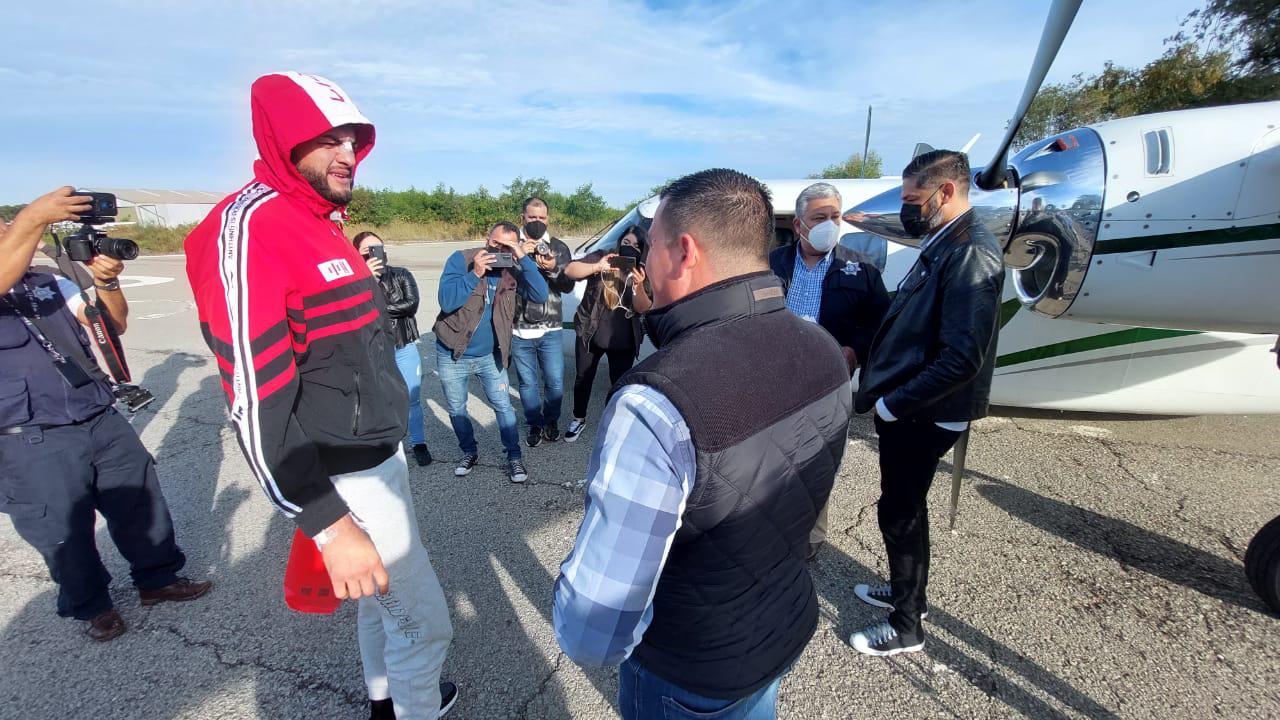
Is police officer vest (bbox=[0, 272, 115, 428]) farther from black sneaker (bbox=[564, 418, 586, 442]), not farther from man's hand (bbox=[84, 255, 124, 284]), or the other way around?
black sneaker (bbox=[564, 418, 586, 442])

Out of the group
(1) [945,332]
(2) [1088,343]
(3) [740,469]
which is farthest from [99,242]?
(2) [1088,343]

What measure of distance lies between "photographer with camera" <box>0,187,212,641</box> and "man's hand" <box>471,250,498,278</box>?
1.74m

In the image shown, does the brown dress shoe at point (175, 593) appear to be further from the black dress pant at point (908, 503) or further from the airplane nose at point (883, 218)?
the airplane nose at point (883, 218)

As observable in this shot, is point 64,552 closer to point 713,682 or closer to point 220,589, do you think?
point 220,589

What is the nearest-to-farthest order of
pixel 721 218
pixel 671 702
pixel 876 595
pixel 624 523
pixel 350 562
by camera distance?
pixel 624 523 < pixel 721 218 < pixel 671 702 < pixel 350 562 < pixel 876 595

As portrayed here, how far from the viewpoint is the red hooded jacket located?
1.29 metres

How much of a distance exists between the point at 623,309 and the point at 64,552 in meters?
3.40

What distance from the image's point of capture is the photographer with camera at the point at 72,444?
7.66 ft

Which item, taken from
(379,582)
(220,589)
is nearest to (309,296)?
(379,582)

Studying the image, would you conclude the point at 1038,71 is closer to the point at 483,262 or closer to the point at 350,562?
the point at 483,262

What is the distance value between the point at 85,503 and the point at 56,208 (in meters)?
1.44

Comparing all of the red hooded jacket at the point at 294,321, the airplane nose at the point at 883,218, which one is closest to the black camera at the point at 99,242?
the red hooded jacket at the point at 294,321

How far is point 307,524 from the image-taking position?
1.37 m

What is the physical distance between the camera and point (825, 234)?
3041 mm
